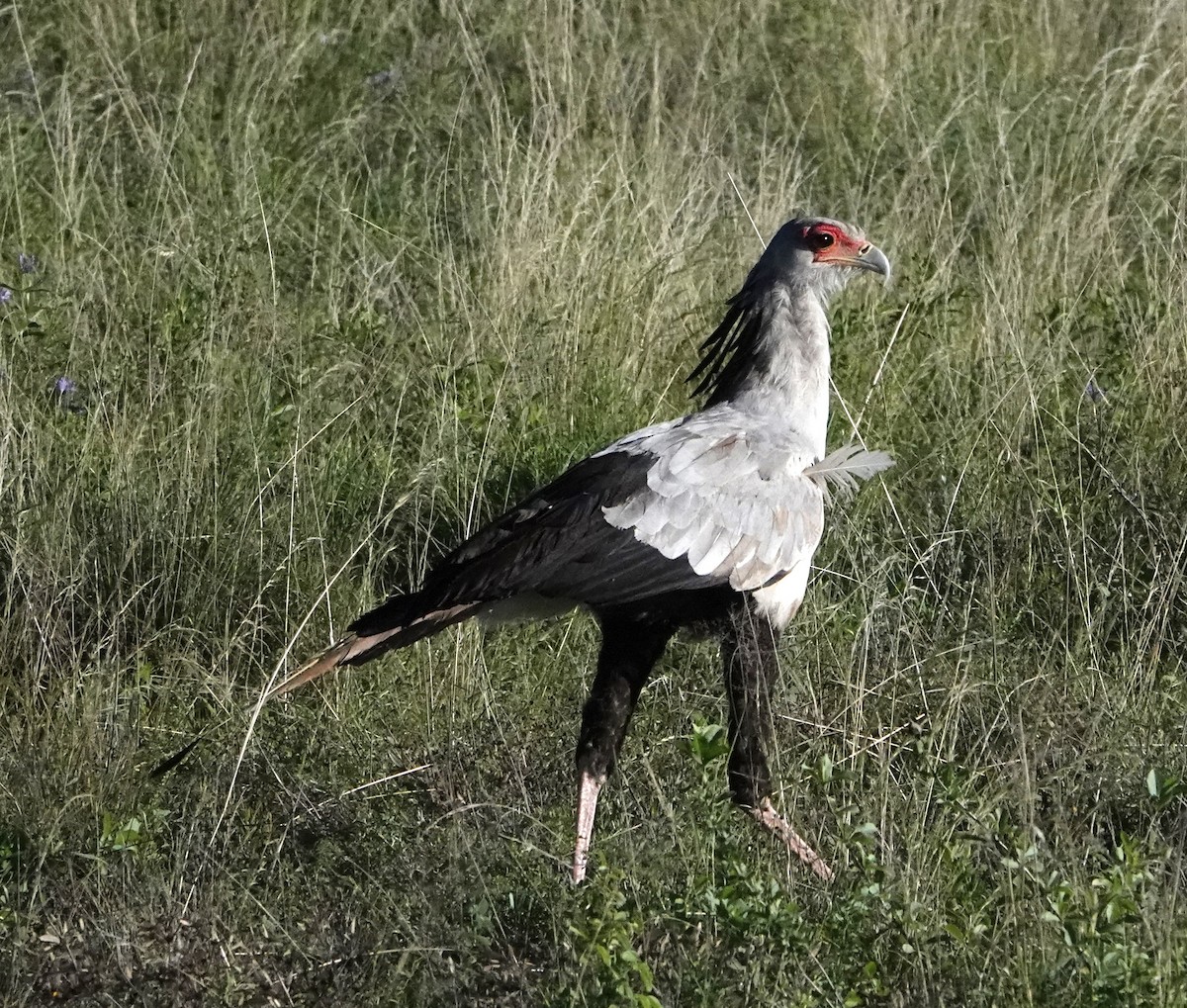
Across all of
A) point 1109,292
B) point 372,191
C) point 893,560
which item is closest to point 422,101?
point 372,191

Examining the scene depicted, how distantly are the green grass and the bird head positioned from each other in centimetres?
51

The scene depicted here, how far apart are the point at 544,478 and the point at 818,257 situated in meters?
1.01

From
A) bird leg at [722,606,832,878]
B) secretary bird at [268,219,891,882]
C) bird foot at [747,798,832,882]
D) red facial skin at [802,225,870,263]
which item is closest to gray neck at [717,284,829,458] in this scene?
secretary bird at [268,219,891,882]

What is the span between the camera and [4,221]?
624 cm

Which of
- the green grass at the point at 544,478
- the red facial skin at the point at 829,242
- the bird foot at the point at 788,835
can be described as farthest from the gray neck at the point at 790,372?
the bird foot at the point at 788,835

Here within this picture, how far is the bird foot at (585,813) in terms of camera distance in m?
3.92

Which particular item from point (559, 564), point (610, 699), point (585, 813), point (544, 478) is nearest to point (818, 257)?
point (544, 478)

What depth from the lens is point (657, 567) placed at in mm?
4148

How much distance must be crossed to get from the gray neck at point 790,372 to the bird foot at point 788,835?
925mm

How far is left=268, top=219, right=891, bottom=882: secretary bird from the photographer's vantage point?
13.2 feet

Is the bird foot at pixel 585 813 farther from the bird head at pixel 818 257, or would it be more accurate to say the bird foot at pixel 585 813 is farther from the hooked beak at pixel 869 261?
the hooked beak at pixel 869 261

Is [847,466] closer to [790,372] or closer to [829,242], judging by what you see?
[790,372]

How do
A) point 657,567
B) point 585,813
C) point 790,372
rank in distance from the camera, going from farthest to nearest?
point 790,372 → point 657,567 → point 585,813

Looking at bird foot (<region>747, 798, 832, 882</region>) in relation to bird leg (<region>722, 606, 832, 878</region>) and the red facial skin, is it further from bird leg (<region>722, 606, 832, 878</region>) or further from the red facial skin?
the red facial skin
